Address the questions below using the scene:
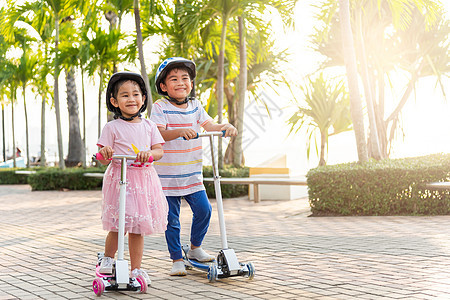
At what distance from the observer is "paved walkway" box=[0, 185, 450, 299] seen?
389 cm

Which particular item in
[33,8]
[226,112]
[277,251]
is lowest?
[277,251]

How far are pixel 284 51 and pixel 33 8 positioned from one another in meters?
6.98

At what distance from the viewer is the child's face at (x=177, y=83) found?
4.37m

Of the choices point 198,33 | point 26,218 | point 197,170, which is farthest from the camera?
point 198,33

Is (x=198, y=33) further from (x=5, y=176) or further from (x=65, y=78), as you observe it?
(x=5, y=176)

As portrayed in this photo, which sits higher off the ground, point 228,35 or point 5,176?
point 228,35

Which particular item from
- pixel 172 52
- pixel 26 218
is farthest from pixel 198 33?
pixel 26 218

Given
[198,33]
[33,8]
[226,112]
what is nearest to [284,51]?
[226,112]

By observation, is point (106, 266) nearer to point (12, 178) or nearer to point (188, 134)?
point (188, 134)

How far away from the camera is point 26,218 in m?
9.51

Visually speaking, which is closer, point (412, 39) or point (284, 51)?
point (412, 39)

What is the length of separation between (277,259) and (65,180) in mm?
12920

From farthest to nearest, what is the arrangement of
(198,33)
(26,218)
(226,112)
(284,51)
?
(226,112), (284,51), (198,33), (26,218)

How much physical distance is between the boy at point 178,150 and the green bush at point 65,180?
509 inches
